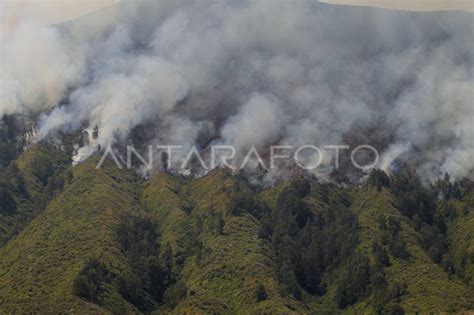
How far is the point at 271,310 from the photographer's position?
187m

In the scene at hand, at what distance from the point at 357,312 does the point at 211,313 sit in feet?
105

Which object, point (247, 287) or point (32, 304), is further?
point (247, 287)

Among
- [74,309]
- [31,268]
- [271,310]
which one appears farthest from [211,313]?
[31,268]

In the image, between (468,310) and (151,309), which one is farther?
(151,309)

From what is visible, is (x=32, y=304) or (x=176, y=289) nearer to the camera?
(x=32, y=304)

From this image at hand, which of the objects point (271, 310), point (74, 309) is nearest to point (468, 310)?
point (271, 310)

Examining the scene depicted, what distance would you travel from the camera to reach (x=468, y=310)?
18275cm

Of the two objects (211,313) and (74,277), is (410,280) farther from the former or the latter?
(74,277)

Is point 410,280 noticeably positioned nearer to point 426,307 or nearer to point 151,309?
point 426,307

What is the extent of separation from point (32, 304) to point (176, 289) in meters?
32.9

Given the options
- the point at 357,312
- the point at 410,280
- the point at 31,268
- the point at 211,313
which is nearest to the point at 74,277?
the point at 31,268

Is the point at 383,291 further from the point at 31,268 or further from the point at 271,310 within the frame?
the point at 31,268

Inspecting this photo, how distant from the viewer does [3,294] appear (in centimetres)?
18862

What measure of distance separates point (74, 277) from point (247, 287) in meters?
37.9
